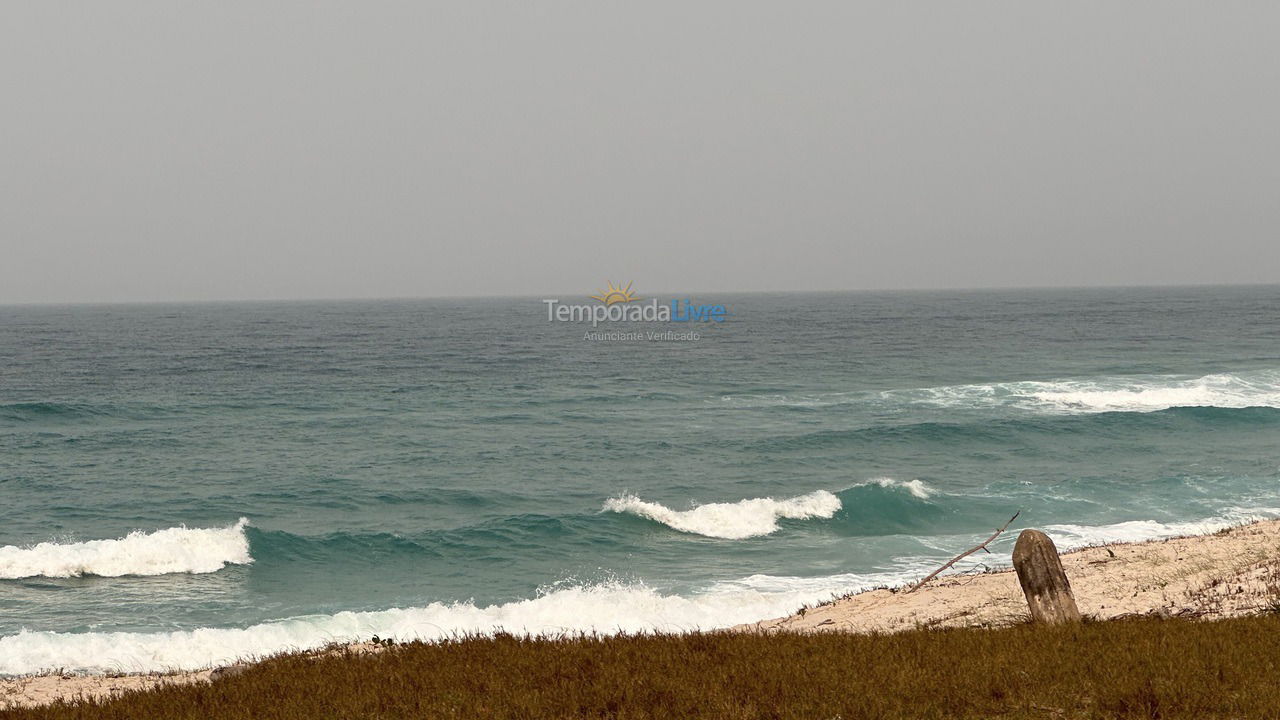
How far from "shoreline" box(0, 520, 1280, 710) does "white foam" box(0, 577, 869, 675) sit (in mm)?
3126

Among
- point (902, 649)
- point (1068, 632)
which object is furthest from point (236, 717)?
point (1068, 632)

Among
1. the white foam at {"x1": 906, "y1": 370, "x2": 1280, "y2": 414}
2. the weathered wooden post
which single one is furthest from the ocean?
the weathered wooden post

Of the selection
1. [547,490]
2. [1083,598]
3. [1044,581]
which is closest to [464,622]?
[1083,598]

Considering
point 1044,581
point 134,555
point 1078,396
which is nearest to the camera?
point 1044,581

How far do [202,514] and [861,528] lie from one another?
19147 mm

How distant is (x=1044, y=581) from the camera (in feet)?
32.4

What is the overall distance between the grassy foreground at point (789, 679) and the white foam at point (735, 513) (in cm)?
1710

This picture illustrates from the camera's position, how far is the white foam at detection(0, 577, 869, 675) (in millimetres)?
16844

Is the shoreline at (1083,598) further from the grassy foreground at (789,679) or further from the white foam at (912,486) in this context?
the white foam at (912,486)

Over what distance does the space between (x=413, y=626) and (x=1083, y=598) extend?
478 inches

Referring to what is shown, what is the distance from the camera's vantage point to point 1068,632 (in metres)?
8.96

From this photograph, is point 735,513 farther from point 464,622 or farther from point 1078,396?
point 1078,396

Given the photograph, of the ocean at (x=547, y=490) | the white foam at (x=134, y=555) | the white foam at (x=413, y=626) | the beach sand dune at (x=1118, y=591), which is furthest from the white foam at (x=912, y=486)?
the white foam at (x=134, y=555)

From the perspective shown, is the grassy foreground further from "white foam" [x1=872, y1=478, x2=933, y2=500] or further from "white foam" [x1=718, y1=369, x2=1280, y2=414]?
"white foam" [x1=718, y1=369, x2=1280, y2=414]
